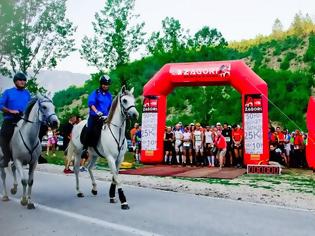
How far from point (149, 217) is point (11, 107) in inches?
124

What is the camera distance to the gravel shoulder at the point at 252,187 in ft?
28.5

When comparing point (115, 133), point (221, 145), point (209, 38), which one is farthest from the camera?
point (209, 38)

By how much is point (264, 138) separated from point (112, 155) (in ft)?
31.2

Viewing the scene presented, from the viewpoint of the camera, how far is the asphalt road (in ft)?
18.1

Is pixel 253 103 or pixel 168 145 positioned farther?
pixel 168 145

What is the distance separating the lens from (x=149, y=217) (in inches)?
252

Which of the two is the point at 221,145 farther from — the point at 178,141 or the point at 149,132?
the point at 149,132

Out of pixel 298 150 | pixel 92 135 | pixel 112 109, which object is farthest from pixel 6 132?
pixel 298 150

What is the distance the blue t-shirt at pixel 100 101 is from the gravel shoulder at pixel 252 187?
3044 millimetres

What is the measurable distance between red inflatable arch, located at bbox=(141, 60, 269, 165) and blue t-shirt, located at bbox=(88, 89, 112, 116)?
9147 millimetres

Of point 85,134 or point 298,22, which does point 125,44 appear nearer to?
point 298,22

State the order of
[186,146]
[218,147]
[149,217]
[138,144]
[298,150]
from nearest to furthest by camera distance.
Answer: [149,217], [218,147], [298,150], [186,146], [138,144]


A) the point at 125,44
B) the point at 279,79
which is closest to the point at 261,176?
the point at 125,44

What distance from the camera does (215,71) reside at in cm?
1723
